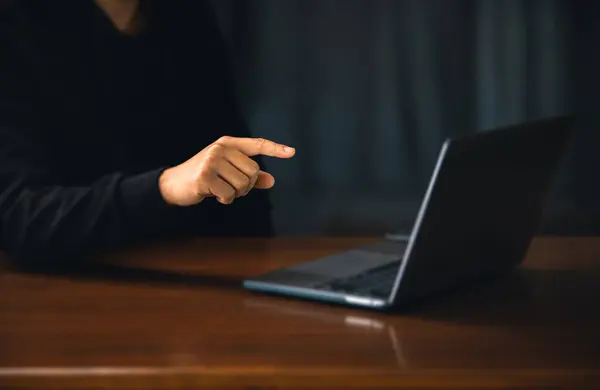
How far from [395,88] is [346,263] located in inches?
26.6

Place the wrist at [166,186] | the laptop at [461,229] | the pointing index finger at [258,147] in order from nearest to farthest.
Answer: the laptop at [461,229]
the pointing index finger at [258,147]
the wrist at [166,186]

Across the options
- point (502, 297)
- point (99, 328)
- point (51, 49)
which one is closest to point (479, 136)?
point (502, 297)

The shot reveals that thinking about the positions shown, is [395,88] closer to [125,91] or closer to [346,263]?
[125,91]

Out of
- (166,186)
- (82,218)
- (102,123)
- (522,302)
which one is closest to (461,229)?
(522,302)

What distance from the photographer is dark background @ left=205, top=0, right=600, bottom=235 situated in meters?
1.67

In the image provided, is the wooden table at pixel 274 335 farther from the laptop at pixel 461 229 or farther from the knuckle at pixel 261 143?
the knuckle at pixel 261 143

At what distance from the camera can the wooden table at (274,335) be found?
2.47ft

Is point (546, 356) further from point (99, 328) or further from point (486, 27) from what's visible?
point (486, 27)

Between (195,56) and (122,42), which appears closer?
(122,42)

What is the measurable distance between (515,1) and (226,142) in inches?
34.6

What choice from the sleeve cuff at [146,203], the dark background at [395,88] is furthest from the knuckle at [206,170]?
the dark background at [395,88]

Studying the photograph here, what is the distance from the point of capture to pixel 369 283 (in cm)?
99

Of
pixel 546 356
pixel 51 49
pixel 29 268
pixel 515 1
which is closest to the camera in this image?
pixel 546 356

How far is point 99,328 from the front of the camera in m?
0.88
